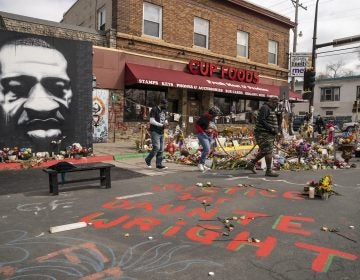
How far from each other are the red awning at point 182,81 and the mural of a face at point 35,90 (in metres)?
4.41

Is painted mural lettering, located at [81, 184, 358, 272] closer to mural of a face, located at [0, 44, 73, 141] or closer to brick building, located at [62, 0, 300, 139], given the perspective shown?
mural of a face, located at [0, 44, 73, 141]

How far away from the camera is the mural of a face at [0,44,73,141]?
9758mm

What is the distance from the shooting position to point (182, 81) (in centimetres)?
1605

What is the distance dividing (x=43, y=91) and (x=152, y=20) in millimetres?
7851

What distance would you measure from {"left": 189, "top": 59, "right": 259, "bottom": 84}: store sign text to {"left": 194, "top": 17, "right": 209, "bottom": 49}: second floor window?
123cm

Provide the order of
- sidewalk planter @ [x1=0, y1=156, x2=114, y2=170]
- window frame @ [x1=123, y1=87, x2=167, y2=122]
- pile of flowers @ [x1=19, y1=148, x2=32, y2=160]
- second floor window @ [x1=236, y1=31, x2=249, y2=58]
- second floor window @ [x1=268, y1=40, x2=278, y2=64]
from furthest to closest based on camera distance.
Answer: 1. second floor window @ [x1=268, y1=40, x2=278, y2=64]
2. second floor window @ [x1=236, y1=31, x2=249, y2=58]
3. window frame @ [x1=123, y1=87, x2=167, y2=122]
4. pile of flowers @ [x1=19, y1=148, x2=32, y2=160]
5. sidewalk planter @ [x1=0, y1=156, x2=114, y2=170]

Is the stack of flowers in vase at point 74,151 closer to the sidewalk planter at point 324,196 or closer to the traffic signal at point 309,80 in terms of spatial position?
the sidewalk planter at point 324,196

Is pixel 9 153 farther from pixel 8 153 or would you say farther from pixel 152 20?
pixel 152 20

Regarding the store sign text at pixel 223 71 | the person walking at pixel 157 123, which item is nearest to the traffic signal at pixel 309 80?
the store sign text at pixel 223 71

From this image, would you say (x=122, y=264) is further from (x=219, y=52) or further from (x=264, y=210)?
(x=219, y=52)

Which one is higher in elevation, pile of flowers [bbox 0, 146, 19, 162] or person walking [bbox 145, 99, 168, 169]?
person walking [bbox 145, 99, 168, 169]

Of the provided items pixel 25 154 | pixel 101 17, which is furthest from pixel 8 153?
pixel 101 17

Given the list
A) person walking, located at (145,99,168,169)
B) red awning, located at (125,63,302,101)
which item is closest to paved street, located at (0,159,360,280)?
person walking, located at (145,99,168,169)

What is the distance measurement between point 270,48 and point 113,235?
20.9 metres
